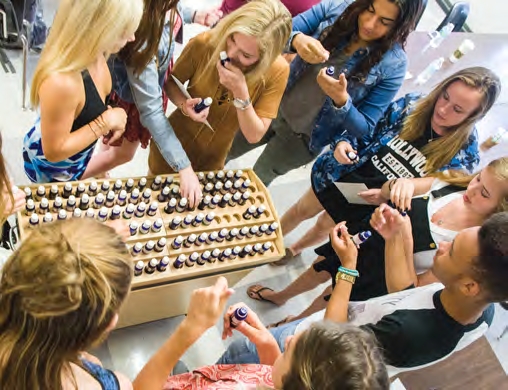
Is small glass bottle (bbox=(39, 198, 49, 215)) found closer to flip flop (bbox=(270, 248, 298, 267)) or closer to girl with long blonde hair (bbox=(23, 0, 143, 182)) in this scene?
girl with long blonde hair (bbox=(23, 0, 143, 182))

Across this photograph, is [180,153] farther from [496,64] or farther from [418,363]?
[496,64]

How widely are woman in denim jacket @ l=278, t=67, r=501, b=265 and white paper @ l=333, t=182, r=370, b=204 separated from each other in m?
0.02

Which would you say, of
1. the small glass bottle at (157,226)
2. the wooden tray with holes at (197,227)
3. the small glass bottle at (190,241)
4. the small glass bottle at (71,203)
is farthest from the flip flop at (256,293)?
the small glass bottle at (71,203)

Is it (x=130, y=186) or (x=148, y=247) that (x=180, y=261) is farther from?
(x=130, y=186)

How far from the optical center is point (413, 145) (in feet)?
7.04

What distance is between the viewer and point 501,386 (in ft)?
7.88

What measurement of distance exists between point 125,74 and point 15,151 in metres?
1.22

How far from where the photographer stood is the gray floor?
7.73 feet

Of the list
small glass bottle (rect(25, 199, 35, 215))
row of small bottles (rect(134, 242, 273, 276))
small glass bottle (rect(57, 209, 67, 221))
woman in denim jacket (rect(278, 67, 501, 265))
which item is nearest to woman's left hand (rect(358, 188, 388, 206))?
woman in denim jacket (rect(278, 67, 501, 265))

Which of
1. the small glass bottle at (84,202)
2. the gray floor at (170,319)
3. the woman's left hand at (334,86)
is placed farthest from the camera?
the gray floor at (170,319)

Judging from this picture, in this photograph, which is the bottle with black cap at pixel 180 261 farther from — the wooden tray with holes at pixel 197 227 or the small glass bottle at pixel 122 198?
the small glass bottle at pixel 122 198

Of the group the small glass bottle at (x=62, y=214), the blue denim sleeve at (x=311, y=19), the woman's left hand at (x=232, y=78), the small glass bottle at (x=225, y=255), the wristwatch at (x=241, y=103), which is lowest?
the small glass bottle at (x=225, y=255)

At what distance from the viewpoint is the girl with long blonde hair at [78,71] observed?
4.96ft

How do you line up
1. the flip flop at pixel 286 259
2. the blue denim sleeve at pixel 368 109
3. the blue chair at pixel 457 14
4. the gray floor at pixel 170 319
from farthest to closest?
the blue chair at pixel 457 14 < the flip flop at pixel 286 259 < the gray floor at pixel 170 319 < the blue denim sleeve at pixel 368 109
